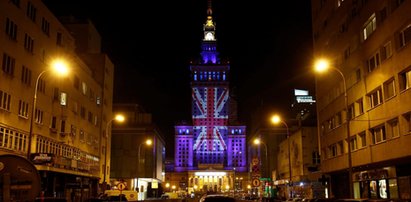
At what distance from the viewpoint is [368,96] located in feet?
138

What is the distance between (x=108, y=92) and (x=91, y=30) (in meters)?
10.9

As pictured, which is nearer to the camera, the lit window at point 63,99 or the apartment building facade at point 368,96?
the apartment building facade at point 368,96

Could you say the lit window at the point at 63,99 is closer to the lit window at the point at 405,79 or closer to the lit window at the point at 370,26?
the lit window at the point at 370,26

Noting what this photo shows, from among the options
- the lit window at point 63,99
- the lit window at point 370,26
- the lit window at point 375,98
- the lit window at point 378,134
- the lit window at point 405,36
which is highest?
the lit window at point 370,26

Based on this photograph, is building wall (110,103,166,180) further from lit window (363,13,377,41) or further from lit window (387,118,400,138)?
lit window (387,118,400,138)

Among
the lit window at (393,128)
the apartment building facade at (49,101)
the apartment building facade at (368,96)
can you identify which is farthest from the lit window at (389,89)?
the apartment building facade at (49,101)

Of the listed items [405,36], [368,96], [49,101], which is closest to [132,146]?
[49,101]

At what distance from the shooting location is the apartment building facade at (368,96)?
112ft

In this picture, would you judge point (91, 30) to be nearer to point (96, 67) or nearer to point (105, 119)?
point (96, 67)

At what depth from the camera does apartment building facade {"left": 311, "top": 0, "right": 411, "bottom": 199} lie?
3425cm

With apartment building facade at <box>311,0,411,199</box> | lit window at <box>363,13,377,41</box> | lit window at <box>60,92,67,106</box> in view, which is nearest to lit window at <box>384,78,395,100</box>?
apartment building facade at <box>311,0,411,199</box>

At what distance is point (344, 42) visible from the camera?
4966cm

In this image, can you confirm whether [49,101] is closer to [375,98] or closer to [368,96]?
[368,96]

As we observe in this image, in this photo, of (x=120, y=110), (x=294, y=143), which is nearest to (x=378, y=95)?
(x=294, y=143)
